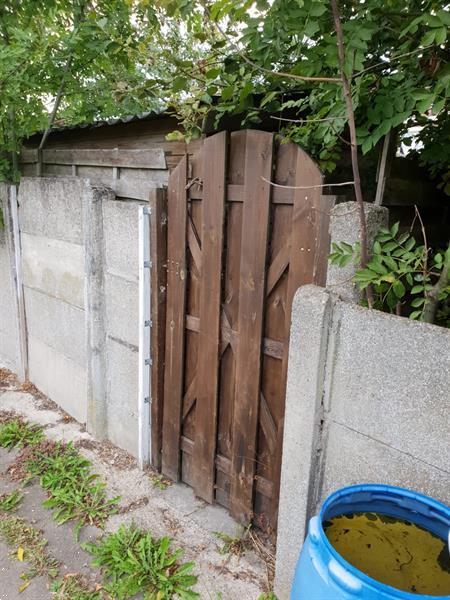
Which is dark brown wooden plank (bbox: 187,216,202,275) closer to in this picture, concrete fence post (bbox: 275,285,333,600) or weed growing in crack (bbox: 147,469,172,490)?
concrete fence post (bbox: 275,285,333,600)

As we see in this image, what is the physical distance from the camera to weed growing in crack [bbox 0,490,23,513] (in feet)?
11.9

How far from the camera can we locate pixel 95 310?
427cm

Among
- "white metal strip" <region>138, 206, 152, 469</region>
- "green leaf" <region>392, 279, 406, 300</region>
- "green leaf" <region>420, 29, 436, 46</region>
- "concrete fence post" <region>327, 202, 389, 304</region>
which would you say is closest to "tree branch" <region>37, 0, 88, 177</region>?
"white metal strip" <region>138, 206, 152, 469</region>

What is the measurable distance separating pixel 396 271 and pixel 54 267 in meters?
3.79

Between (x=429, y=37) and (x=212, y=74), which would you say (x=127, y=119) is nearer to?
(x=212, y=74)

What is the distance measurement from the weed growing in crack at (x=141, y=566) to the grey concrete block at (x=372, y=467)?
1.21 m

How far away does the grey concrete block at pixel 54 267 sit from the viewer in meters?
4.46

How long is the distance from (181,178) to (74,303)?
1.99 metres

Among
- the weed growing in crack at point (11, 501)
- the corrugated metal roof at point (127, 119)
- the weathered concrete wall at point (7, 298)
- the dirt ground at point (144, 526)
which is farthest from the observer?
the weathered concrete wall at point (7, 298)

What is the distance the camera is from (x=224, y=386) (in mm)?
3375

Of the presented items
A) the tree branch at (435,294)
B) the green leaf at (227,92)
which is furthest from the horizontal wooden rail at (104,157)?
the tree branch at (435,294)

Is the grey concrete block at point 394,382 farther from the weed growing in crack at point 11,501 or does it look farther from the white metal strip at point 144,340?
the weed growing in crack at point 11,501

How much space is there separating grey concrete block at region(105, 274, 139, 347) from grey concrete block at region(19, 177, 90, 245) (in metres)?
0.61

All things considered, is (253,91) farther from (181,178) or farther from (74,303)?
(74,303)
